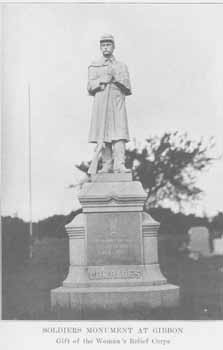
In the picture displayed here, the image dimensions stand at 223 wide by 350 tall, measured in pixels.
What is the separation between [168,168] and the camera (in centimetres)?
2123

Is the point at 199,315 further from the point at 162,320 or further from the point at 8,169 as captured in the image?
the point at 8,169

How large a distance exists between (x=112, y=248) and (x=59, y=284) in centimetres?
428

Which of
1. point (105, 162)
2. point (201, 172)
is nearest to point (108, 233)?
point (105, 162)

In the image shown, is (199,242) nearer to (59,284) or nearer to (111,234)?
(59,284)

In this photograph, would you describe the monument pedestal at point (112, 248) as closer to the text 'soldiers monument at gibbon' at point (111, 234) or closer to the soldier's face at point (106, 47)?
the text 'soldiers monument at gibbon' at point (111, 234)

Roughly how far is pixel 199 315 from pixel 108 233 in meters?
1.97

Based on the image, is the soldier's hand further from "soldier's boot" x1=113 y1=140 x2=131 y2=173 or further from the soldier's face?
"soldier's boot" x1=113 y1=140 x2=131 y2=173

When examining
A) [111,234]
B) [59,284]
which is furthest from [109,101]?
[59,284]

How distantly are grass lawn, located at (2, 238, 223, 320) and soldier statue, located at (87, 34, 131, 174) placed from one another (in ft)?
8.17

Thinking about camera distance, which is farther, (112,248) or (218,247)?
(218,247)

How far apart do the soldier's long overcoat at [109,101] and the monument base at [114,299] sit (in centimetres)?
258

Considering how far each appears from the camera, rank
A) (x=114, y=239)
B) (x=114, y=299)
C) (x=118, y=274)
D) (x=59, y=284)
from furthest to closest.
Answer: (x=59, y=284)
(x=114, y=239)
(x=118, y=274)
(x=114, y=299)

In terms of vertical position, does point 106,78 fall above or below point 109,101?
above

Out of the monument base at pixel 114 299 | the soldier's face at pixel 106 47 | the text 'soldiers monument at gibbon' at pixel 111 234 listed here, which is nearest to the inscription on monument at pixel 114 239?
the text 'soldiers monument at gibbon' at pixel 111 234
